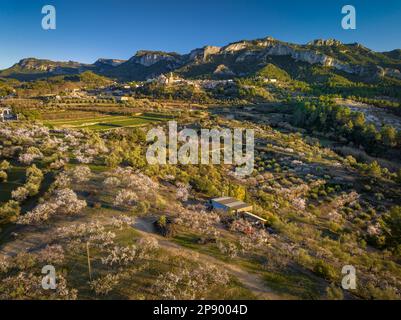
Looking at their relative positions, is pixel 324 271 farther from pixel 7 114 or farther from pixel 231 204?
pixel 7 114

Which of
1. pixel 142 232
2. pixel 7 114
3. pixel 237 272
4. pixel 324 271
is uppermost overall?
pixel 7 114

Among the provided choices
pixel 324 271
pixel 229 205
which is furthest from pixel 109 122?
pixel 324 271

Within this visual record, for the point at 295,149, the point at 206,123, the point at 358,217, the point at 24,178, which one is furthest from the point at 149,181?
the point at 206,123

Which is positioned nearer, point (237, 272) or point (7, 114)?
point (237, 272)

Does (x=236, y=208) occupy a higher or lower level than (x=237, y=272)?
higher

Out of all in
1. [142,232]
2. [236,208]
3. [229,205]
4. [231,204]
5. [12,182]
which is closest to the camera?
[142,232]

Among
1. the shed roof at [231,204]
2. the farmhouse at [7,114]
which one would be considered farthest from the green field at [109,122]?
the shed roof at [231,204]

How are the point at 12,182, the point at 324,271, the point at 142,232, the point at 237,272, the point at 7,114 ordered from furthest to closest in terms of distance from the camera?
the point at 7,114
the point at 12,182
the point at 142,232
the point at 324,271
the point at 237,272
